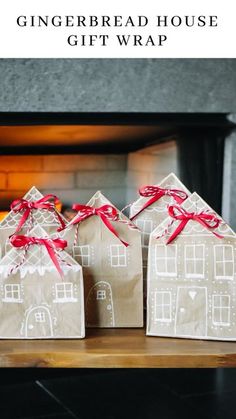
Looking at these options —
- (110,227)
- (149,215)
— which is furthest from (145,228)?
(110,227)

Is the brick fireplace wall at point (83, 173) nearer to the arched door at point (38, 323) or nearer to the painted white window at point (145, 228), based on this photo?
the painted white window at point (145, 228)

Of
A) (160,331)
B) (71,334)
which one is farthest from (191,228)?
(71,334)

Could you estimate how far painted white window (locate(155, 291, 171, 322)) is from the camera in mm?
1326

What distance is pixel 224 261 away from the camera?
1320 mm

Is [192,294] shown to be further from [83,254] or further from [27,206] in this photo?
[27,206]

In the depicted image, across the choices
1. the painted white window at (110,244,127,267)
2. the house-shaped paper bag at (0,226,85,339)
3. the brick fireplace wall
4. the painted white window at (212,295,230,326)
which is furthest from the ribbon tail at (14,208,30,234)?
the brick fireplace wall

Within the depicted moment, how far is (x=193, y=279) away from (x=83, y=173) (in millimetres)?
872

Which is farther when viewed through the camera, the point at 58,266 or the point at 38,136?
the point at 38,136

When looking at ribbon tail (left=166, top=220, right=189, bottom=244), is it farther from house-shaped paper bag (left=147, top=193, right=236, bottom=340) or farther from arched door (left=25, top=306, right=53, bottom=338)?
arched door (left=25, top=306, right=53, bottom=338)

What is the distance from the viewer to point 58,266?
1294 mm

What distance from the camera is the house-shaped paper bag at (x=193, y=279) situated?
131 cm

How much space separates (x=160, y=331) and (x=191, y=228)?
0.22m
